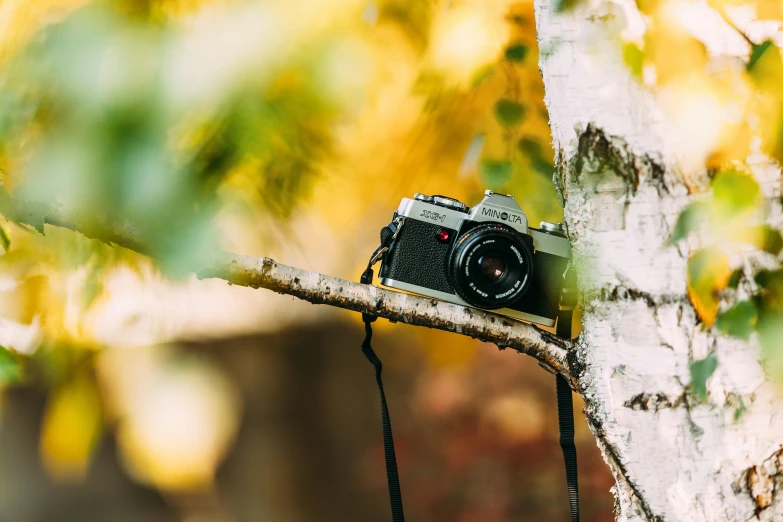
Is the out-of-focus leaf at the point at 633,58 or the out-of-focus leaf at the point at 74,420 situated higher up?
the out-of-focus leaf at the point at 633,58

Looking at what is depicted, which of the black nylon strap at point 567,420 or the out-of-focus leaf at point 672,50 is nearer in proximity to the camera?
the out-of-focus leaf at point 672,50

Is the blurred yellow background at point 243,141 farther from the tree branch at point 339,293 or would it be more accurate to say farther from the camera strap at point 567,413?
the camera strap at point 567,413

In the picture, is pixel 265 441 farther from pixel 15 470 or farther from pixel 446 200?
pixel 446 200

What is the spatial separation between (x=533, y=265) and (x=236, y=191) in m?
0.35

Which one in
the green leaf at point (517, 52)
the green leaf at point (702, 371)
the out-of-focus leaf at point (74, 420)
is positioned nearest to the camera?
the green leaf at point (702, 371)

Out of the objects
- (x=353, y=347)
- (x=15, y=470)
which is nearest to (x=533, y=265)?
(x=353, y=347)

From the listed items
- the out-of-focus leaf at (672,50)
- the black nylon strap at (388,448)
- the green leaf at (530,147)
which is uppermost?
the green leaf at (530,147)

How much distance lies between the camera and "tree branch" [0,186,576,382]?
1.88 ft

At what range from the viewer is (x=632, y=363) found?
60 cm

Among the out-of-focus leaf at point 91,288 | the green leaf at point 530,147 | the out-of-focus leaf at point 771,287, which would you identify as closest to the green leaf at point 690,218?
the out-of-focus leaf at point 771,287

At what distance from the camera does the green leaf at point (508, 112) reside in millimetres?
857

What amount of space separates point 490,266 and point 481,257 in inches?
0.6

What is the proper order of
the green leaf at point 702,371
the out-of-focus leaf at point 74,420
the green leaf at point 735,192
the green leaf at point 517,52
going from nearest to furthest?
the green leaf at point 735,192 → the green leaf at point 702,371 → the out-of-focus leaf at point 74,420 → the green leaf at point 517,52

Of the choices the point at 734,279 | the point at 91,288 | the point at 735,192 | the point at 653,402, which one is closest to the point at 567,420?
the point at 653,402
